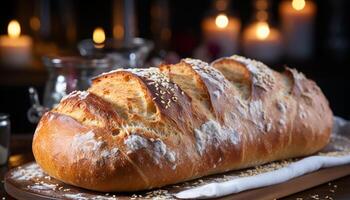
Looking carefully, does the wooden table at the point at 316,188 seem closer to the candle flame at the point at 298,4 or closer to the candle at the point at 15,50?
the candle at the point at 15,50

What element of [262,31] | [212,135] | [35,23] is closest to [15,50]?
[35,23]

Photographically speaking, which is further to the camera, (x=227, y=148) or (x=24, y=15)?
(x=24, y=15)

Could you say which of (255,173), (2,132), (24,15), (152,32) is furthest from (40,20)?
(255,173)

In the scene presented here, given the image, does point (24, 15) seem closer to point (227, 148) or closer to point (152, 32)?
point (152, 32)

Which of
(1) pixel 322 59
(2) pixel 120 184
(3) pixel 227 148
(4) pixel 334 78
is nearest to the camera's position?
(2) pixel 120 184

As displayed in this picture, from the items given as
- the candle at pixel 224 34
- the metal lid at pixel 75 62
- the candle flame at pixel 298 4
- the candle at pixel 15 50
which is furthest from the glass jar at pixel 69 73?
the candle flame at pixel 298 4

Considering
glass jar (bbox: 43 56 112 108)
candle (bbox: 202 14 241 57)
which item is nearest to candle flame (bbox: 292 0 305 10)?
candle (bbox: 202 14 241 57)
